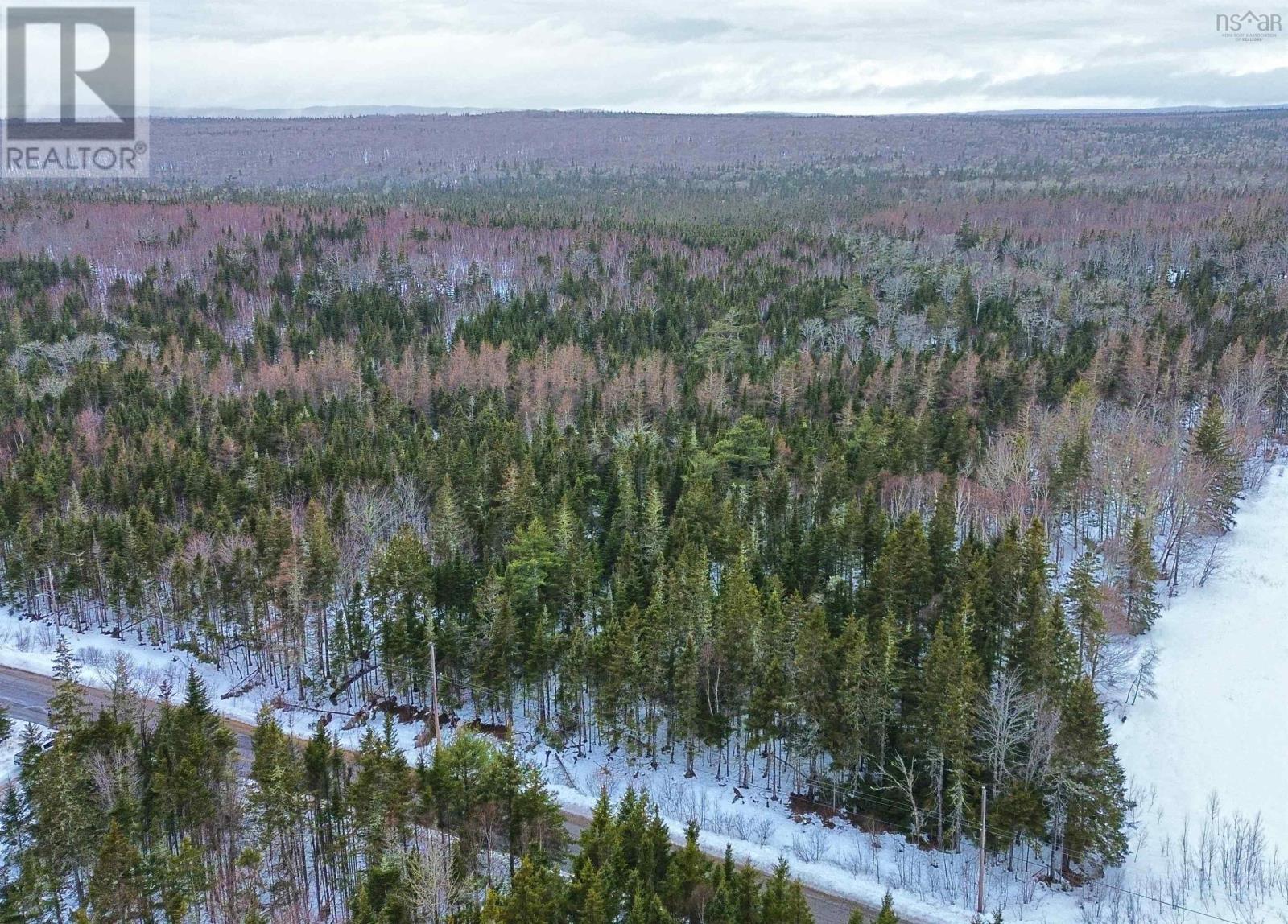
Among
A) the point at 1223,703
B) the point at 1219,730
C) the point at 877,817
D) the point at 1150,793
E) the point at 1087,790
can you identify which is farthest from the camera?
the point at 1223,703

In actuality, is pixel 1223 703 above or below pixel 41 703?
above

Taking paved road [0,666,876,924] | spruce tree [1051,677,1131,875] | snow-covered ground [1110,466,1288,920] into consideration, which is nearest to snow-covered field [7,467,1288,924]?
snow-covered ground [1110,466,1288,920]

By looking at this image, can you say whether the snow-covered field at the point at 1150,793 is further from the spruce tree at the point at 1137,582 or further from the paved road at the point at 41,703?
the spruce tree at the point at 1137,582

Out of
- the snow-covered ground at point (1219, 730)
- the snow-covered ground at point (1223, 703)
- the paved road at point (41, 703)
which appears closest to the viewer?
the snow-covered ground at point (1219, 730)

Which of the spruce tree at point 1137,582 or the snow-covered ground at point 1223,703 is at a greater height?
the spruce tree at point 1137,582

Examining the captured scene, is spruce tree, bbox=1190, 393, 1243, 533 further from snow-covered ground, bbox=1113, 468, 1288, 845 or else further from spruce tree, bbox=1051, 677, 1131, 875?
spruce tree, bbox=1051, 677, 1131, 875

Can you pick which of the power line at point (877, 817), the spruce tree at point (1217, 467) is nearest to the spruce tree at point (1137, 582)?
the spruce tree at point (1217, 467)

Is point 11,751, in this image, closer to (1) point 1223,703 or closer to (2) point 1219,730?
(2) point 1219,730

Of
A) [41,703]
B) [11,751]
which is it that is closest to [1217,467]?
[11,751]

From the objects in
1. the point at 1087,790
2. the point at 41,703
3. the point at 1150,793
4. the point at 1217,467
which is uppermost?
the point at 1217,467

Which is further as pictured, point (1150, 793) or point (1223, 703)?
point (1223, 703)
